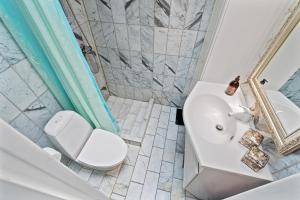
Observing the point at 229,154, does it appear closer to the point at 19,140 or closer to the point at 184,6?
the point at 19,140

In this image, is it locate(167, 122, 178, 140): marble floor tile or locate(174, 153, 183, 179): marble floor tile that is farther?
locate(167, 122, 178, 140): marble floor tile

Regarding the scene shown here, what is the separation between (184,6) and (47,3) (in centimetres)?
104

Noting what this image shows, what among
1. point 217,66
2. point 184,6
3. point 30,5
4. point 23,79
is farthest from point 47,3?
point 217,66

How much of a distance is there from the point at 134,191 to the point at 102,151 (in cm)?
51

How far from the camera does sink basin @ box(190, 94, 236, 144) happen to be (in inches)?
43.0

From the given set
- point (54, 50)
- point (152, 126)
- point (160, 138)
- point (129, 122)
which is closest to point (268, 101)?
point (160, 138)

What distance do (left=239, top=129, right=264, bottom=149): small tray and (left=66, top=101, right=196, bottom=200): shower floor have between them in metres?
0.83

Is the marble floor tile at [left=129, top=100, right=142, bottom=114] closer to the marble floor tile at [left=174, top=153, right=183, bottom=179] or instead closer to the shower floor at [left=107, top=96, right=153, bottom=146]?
the shower floor at [left=107, top=96, right=153, bottom=146]

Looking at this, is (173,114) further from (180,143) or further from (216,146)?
(216,146)

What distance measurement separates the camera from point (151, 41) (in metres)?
1.60

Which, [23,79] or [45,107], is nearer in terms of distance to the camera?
[23,79]

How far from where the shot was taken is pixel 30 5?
788 millimetres

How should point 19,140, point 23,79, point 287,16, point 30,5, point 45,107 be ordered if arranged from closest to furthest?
point 19,140, point 30,5, point 287,16, point 23,79, point 45,107

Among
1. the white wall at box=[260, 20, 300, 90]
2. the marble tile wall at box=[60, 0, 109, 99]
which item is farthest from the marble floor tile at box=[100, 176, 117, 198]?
the white wall at box=[260, 20, 300, 90]
